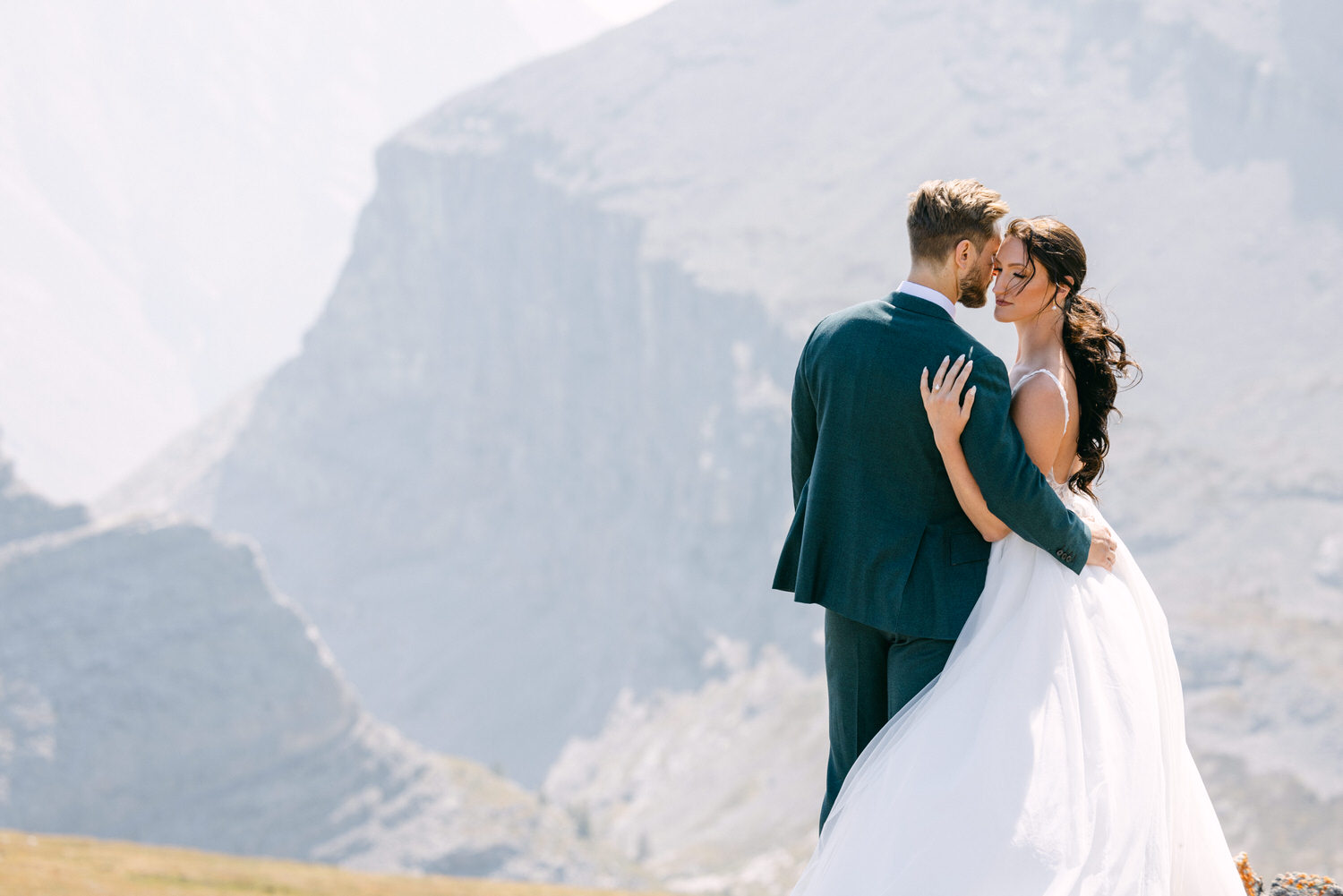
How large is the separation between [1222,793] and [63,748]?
346 feet

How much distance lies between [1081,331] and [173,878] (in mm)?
50406

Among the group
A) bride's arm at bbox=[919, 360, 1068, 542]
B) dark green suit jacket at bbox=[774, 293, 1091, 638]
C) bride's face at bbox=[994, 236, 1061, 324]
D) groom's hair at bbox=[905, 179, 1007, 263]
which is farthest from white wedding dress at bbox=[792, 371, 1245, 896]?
groom's hair at bbox=[905, 179, 1007, 263]

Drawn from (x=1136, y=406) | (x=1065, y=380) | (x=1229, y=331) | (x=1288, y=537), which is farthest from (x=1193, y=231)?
(x=1065, y=380)

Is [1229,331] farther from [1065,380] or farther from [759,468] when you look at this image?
[1065,380]

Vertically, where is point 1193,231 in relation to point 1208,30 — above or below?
below

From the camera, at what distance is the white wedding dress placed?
6.43 metres

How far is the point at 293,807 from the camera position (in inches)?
4951

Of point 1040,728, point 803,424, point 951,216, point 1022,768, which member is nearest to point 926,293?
point 951,216

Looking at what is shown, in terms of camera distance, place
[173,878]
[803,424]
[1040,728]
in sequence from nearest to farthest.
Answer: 1. [1040,728]
2. [803,424]
3. [173,878]

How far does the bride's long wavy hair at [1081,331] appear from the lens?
7.16 metres

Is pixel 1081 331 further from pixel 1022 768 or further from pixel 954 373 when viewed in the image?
pixel 1022 768

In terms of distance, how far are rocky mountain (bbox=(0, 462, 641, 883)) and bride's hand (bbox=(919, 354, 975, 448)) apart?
120 metres

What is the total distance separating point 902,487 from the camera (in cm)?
678

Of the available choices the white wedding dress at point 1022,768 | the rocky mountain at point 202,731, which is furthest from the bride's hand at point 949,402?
the rocky mountain at point 202,731
